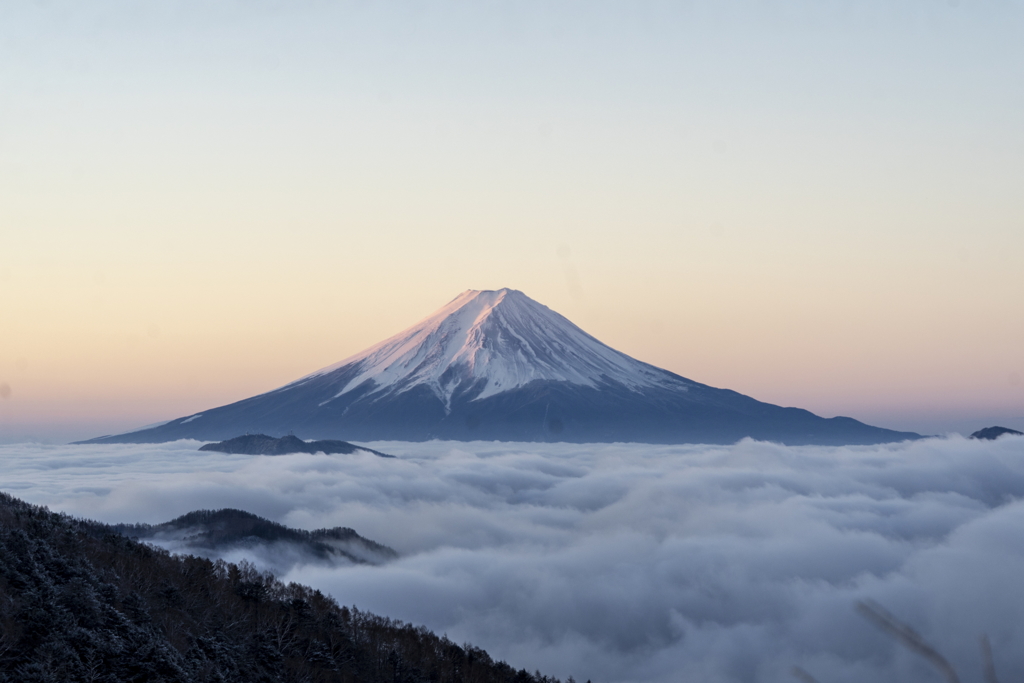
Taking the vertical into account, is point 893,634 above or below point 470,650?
above

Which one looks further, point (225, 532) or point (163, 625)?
point (225, 532)

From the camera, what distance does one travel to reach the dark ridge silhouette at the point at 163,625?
29688 millimetres

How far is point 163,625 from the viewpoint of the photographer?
39.0 meters

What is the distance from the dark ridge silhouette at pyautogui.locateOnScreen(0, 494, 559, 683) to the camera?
29688 mm

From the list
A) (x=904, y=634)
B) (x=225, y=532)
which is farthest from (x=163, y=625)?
(x=225, y=532)

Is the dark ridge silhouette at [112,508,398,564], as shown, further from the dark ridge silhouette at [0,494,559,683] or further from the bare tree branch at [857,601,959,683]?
the bare tree branch at [857,601,959,683]

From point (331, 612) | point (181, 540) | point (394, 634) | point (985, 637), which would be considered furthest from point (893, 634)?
point (181, 540)

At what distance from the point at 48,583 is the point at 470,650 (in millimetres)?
44429

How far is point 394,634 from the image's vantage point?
2709 inches

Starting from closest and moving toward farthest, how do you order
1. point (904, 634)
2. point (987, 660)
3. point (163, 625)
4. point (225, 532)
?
point (904, 634) < point (987, 660) < point (163, 625) < point (225, 532)

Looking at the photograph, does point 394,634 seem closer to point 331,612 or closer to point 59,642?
point 331,612

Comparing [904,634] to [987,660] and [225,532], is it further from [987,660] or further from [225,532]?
[225,532]

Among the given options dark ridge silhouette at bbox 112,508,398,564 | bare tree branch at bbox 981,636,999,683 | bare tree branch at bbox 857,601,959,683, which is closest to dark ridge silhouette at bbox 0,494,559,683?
bare tree branch at bbox 857,601,959,683

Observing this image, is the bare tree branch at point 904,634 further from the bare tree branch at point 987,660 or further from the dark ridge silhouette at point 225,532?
the dark ridge silhouette at point 225,532
